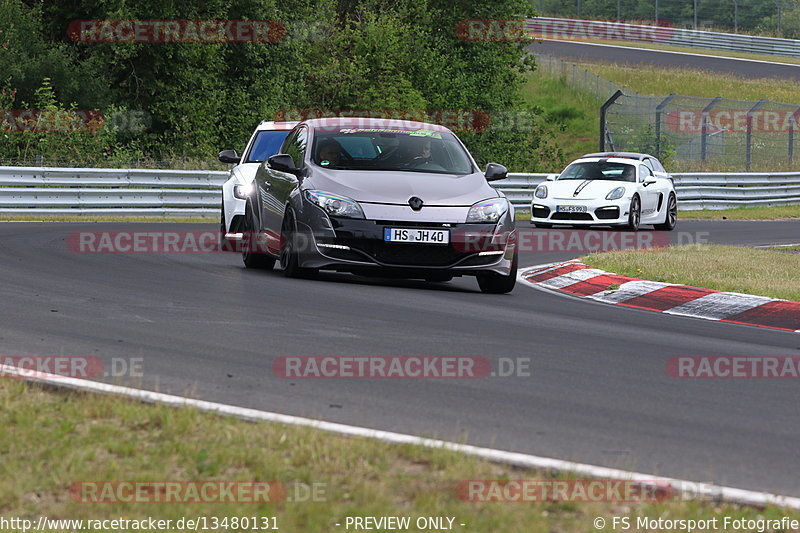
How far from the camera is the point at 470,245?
11094 millimetres

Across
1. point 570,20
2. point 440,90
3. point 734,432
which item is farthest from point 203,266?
point 570,20

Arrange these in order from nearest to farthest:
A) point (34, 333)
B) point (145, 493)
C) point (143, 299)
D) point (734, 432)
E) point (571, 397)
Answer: point (145, 493)
point (734, 432)
point (571, 397)
point (34, 333)
point (143, 299)

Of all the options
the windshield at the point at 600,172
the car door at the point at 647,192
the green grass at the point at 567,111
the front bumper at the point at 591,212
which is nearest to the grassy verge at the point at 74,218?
the front bumper at the point at 591,212

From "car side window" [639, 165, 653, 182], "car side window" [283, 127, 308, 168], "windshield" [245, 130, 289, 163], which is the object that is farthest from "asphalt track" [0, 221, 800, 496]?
"car side window" [639, 165, 653, 182]

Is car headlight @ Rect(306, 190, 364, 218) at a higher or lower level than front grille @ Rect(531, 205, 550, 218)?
higher

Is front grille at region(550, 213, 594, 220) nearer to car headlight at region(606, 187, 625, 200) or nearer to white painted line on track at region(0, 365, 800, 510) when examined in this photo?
car headlight at region(606, 187, 625, 200)

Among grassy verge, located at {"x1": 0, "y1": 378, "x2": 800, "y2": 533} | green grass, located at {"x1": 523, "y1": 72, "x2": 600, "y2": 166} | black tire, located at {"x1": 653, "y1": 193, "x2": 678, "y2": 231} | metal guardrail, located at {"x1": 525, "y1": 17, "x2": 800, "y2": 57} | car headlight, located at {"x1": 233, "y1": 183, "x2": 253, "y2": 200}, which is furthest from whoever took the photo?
metal guardrail, located at {"x1": 525, "y1": 17, "x2": 800, "y2": 57}

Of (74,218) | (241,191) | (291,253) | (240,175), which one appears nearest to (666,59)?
(74,218)

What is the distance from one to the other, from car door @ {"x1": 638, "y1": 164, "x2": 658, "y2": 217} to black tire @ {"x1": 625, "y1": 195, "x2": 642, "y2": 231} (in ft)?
0.57

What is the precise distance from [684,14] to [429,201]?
193 feet

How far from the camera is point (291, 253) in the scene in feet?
38.1

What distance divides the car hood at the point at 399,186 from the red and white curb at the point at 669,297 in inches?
63.5

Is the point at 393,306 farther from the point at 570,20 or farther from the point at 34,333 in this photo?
the point at 570,20

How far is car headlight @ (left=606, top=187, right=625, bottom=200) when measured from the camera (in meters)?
22.5
